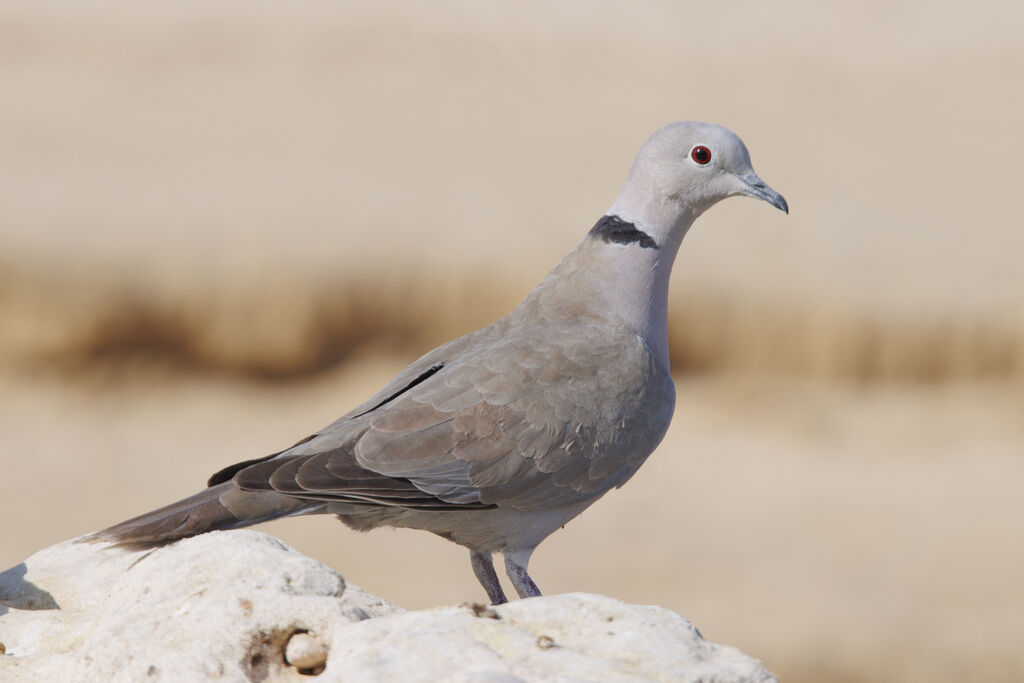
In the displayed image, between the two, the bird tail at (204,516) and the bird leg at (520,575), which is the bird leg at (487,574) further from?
the bird tail at (204,516)

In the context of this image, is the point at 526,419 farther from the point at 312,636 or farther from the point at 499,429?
the point at 312,636

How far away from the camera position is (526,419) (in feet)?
14.4

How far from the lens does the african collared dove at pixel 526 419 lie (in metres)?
3.98

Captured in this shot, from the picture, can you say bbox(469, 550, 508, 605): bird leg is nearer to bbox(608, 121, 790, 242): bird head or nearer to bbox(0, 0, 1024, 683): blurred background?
bbox(608, 121, 790, 242): bird head

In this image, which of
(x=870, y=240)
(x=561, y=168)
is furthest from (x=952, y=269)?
(x=561, y=168)

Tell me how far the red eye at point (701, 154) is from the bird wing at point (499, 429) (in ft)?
2.40

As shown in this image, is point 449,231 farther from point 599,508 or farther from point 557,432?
point 557,432

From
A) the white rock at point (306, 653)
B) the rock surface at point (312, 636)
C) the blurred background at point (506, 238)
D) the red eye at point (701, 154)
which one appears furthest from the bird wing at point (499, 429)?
the blurred background at point (506, 238)

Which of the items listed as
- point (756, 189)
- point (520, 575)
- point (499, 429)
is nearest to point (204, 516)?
point (499, 429)

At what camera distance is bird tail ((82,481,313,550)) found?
3797mm

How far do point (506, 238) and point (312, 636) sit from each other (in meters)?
7.95

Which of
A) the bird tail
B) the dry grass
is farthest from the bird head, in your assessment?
the dry grass

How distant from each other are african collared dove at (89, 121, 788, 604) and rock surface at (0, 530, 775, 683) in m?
0.47

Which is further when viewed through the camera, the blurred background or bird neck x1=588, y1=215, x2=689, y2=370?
the blurred background
